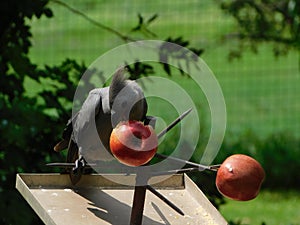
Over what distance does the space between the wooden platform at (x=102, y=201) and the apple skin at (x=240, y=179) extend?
39cm

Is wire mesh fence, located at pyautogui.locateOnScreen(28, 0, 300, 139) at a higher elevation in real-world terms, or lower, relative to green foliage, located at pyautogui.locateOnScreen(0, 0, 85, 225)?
higher

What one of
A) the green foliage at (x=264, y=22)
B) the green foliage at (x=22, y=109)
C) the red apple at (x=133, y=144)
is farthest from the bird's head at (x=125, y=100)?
the green foliage at (x=264, y=22)

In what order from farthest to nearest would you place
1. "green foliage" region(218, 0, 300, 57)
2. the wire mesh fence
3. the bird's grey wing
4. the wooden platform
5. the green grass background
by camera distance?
the wire mesh fence, the green grass background, "green foliage" region(218, 0, 300, 57), the bird's grey wing, the wooden platform

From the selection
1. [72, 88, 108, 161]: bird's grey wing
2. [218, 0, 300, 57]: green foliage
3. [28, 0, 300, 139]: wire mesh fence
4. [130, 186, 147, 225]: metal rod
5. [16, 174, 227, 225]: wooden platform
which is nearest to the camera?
[130, 186, 147, 225]: metal rod

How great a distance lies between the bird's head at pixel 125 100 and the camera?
8.91 feet

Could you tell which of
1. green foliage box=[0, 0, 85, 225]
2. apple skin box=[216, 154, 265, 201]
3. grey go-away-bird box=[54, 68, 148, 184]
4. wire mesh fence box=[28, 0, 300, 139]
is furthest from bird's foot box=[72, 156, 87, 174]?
wire mesh fence box=[28, 0, 300, 139]

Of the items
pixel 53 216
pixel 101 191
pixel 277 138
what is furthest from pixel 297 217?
pixel 53 216

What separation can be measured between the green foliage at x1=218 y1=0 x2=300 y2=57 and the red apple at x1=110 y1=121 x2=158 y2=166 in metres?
2.10

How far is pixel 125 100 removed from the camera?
8.98 feet

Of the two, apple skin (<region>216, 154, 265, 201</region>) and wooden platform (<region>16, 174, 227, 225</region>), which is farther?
wooden platform (<region>16, 174, 227, 225</region>)

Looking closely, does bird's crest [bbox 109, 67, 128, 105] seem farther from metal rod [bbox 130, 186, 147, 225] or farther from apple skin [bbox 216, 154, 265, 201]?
apple skin [bbox 216, 154, 265, 201]

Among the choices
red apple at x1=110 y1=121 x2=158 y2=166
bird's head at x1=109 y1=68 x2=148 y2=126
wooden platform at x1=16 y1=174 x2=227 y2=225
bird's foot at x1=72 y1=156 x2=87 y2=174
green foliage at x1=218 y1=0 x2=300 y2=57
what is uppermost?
green foliage at x1=218 y1=0 x2=300 y2=57

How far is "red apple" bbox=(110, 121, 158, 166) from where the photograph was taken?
249cm

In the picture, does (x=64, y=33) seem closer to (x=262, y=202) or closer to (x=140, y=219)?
(x=262, y=202)
